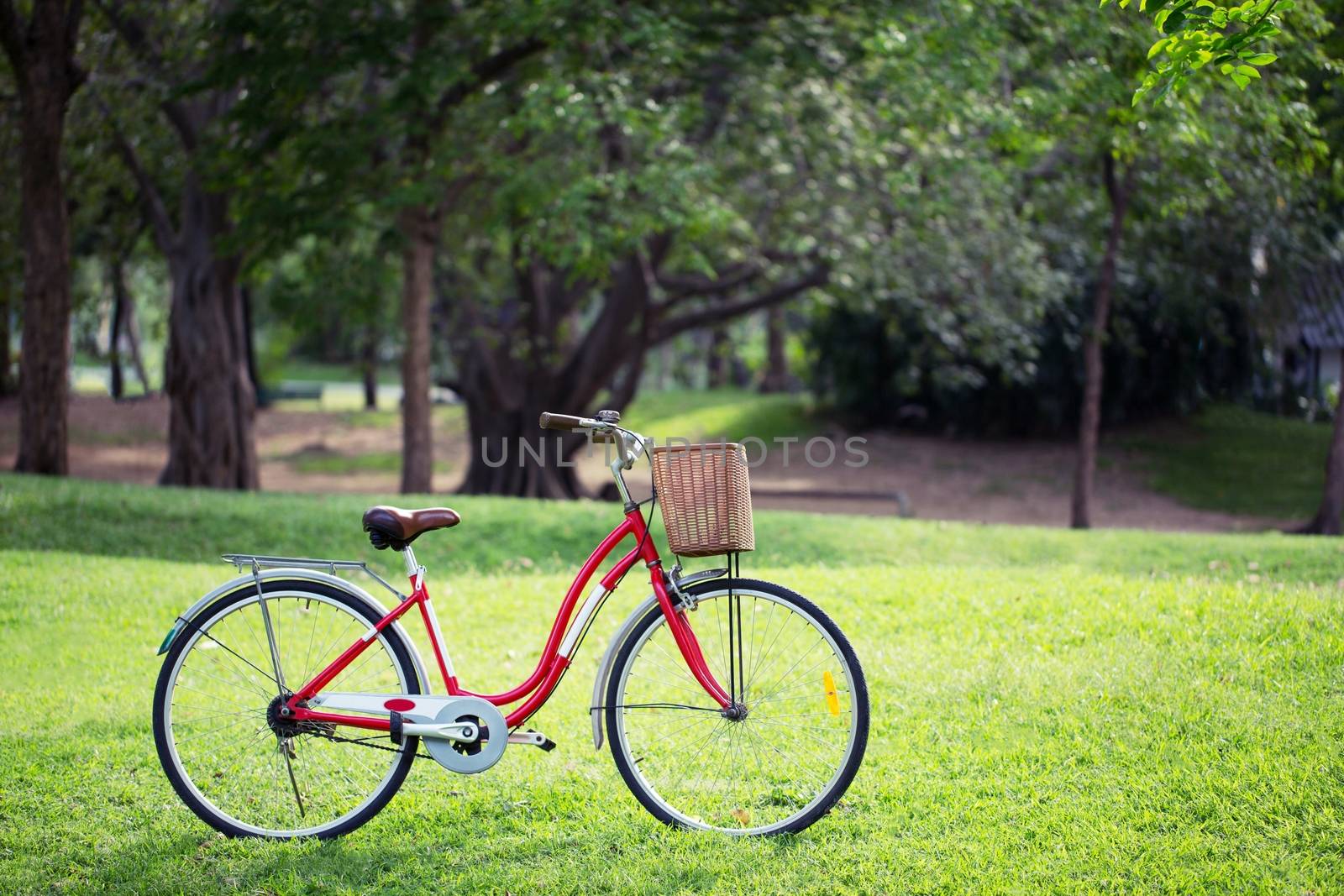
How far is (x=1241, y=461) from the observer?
19266 mm

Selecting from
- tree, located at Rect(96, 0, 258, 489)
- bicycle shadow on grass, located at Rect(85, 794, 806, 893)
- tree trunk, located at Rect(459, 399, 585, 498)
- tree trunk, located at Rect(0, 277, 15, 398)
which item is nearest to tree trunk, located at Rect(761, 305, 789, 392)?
tree trunk, located at Rect(459, 399, 585, 498)

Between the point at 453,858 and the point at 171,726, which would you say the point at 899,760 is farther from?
the point at 171,726

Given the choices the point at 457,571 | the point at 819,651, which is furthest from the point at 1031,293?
the point at 819,651

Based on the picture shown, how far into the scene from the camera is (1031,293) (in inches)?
583

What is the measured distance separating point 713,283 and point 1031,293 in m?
4.08

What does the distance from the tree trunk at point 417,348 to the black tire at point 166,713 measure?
8.14 m

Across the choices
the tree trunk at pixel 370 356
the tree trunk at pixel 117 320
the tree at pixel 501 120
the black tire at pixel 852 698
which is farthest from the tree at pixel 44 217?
the black tire at pixel 852 698

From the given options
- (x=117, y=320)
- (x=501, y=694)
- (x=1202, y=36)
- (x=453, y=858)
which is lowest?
(x=453, y=858)

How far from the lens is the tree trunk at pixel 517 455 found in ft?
54.9

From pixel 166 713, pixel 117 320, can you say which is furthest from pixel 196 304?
pixel 117 320

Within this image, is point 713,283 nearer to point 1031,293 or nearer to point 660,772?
point 1031,293

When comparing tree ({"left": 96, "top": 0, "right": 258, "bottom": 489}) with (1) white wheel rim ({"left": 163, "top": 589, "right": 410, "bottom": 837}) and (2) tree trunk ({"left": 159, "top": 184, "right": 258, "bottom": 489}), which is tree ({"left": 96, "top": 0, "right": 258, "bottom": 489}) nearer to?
(2) tree trunk ({"left": 159, "top": 184, "right": 258, "bottom": 489})

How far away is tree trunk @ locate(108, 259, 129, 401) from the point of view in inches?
789

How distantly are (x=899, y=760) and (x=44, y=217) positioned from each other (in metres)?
10.9
